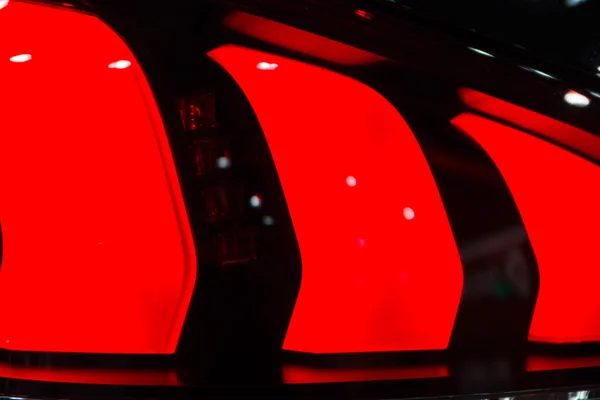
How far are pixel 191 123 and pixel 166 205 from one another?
0.78 ft

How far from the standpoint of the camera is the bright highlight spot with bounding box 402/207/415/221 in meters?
1.79

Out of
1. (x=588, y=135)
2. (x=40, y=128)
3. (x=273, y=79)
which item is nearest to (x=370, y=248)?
(x=273, y=79)

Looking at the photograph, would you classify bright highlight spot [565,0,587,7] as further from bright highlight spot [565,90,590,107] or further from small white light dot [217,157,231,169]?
small white light dot [217,157,231,169]

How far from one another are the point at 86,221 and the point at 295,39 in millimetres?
836

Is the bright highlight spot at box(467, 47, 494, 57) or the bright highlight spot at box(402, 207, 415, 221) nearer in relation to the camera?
the bright highlight spot at box(467, 47, 494, 57)

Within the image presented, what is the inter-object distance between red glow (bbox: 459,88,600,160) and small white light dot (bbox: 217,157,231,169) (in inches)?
26.4

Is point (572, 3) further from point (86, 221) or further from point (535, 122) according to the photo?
point (86, 221)

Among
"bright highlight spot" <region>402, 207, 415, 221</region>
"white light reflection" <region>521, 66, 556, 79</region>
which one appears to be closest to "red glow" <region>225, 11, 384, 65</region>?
"white light reflection" <region>521, 66, 556, 79</region>

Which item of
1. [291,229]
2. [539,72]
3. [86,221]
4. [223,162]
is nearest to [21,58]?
[86,221]

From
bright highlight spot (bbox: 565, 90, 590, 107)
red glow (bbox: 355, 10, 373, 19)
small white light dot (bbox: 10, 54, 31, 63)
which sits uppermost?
red glow (bbox: 355, 10, 373, 19)

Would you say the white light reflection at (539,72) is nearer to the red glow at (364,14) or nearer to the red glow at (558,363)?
the red glow at (364,14)

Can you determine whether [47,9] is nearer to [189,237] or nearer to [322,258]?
[189,237]

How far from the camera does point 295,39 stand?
1.15m

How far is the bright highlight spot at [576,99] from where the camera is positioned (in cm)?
118
